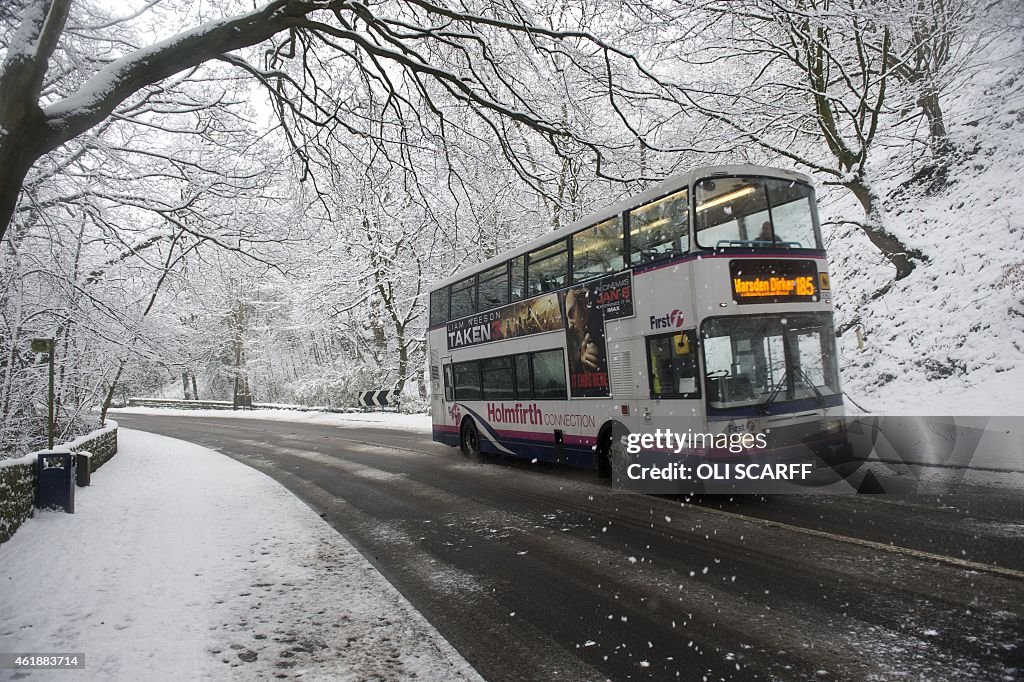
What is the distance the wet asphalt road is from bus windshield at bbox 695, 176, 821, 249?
3.47 metres

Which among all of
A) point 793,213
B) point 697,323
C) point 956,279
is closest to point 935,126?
point 956,279

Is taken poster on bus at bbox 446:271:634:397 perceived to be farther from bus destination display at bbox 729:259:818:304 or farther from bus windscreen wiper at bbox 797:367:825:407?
bus windscreen wiper at bbox 797:367:825:407

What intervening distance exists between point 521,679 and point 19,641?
12.7 ft

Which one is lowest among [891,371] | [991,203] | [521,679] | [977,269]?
[521,679]

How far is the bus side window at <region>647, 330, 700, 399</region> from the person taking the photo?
24.8 feet

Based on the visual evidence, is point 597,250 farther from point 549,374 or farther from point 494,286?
point 494,286

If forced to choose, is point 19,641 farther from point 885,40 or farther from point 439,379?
point 885,40

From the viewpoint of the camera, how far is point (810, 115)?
1548 centimetres

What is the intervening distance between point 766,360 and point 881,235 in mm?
10241

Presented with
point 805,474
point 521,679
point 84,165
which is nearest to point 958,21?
point 805,474

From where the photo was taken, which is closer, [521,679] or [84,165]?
[521,679]

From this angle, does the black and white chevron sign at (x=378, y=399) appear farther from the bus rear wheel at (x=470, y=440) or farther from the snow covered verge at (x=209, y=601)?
the snow covered verge at (x=209, y=601)

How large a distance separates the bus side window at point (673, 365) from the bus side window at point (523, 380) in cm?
335

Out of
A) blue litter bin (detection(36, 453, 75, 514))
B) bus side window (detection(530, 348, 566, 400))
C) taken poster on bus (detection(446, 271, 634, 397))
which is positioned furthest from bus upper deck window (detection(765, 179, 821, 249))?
blue litter bin (detection(36, 453, 75, 514))
